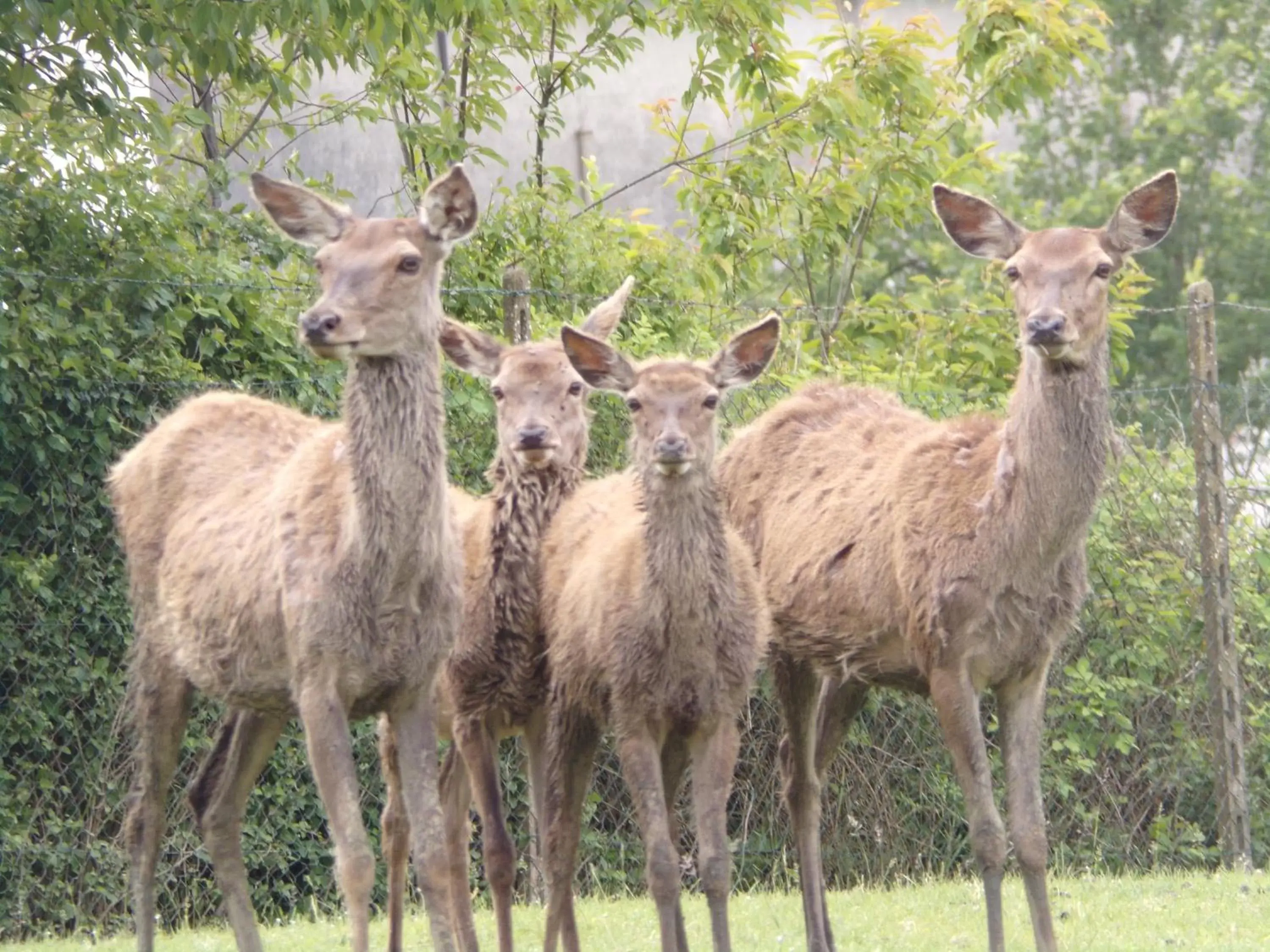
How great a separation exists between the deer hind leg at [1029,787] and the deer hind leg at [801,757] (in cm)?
115

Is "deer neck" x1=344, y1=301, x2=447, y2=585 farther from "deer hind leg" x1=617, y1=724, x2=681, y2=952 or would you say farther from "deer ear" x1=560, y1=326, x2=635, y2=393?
"deer hind leg" x1=617, y1=724, x2=681, y2=952

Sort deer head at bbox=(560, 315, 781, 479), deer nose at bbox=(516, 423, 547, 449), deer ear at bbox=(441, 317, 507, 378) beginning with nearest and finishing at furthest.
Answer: deer head at bbox=(560, 315, 781, 479) < deer nose at bbox=(516, 423, 547, 449) < deer ear at bbox=(441, 317, 507, 378)

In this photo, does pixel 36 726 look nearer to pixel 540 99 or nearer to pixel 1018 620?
pixel 1018 620

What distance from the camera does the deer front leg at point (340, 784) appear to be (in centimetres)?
633

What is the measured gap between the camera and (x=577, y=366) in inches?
299

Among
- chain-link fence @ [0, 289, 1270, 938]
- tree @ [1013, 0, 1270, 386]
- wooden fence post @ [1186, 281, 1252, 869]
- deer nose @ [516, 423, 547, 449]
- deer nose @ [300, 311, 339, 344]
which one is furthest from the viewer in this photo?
tree @ [1013, 0, 1270, 386]

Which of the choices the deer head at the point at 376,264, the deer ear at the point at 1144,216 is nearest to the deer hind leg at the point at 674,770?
the deer head at the point at 376,264

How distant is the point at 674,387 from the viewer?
287 inches

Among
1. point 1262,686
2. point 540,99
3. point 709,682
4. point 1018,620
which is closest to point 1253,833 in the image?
point 1262,686

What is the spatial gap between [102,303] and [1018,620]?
437 centimetres

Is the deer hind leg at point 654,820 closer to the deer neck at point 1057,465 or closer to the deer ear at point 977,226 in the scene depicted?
the deer neck at point 1057,465

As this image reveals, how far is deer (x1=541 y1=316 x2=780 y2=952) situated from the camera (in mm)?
6945

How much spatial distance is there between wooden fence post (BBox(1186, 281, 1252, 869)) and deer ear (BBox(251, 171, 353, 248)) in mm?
5239

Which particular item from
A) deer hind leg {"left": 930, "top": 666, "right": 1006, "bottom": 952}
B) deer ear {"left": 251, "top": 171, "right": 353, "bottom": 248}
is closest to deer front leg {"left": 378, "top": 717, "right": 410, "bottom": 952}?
deer ear {"left": 251, "top": 171, "right": 353, "bottom": 248}
